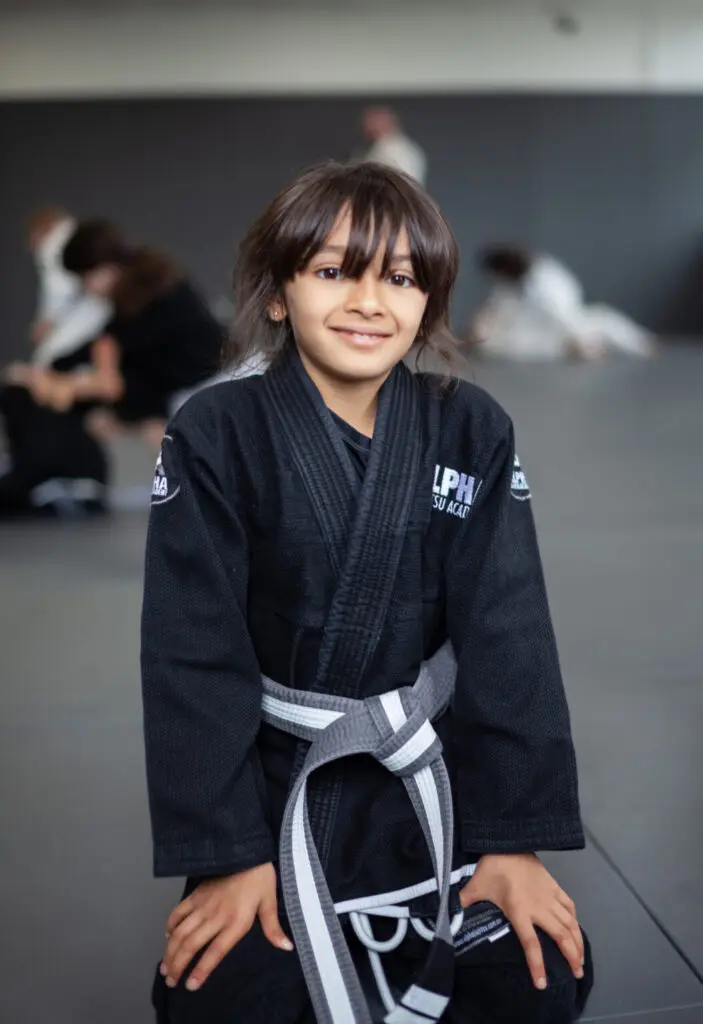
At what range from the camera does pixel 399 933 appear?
1318mm

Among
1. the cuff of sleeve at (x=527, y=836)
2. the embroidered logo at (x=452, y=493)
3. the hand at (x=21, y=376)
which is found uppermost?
the embroidered logo at (x=452, y=493)

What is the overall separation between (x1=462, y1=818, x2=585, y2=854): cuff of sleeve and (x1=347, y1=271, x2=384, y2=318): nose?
2.04 feet

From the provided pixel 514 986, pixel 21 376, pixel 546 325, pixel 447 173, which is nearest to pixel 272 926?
pixel 514 986

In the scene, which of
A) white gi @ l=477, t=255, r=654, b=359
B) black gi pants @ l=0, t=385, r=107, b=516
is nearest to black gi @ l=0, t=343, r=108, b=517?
black gi pants @ l=0, t=385, r=107, b=516

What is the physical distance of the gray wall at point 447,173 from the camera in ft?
37.1

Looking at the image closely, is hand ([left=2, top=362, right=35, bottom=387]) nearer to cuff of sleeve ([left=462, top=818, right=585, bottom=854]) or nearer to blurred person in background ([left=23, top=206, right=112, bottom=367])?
blurred person in background ([left=23, top=206, right=112, bottom=367])

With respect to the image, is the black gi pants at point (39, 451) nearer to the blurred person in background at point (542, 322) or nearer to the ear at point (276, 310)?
the ear at point (276, 310)

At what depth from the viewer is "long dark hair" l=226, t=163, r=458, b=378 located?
1.28 m

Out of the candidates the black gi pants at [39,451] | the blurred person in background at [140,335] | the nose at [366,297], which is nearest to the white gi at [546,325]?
the blurred person in background at [140,335]

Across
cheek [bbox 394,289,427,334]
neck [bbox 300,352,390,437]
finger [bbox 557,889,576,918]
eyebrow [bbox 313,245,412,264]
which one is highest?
eyebrow [bbox 313,245,412,264]

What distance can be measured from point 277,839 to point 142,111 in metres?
Result: 11.1

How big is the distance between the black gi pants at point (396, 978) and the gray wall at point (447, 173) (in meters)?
10.8

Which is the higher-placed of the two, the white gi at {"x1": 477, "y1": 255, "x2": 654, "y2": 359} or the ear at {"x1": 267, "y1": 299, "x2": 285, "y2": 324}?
the ear at {"x1": 267, "y1": 299, "x2": 285, "y2": 324}

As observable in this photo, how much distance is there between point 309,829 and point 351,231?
26.7 inches
